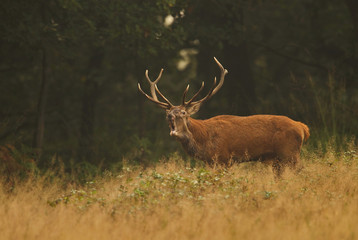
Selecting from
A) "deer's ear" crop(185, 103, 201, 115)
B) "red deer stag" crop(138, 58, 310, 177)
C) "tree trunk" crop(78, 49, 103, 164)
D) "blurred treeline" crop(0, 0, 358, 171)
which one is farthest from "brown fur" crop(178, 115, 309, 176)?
"tree trunk" crop(78, 49, 103, 164)

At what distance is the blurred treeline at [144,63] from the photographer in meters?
12.5

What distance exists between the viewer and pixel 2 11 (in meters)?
12.1

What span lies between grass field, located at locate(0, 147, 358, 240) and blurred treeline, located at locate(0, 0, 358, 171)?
10.6 ft

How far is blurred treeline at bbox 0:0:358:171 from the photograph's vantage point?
494 inches

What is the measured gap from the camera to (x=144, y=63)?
57.5 ft

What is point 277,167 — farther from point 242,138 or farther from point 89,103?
point 89,103

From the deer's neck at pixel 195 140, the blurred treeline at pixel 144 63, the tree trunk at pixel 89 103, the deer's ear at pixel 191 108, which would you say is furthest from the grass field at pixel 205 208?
the tree trunk at pixel 89 103

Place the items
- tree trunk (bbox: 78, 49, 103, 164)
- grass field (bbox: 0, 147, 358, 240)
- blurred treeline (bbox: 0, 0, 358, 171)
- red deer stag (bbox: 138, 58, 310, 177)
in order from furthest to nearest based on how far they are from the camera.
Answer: tree trunk (bbox: 78, 49, 103, 164) → blurred treeline (bbox: 0, 0, 358, 171) → red deer stag (bbox: 138, 58, 310, 177) → grass field (bbox: 0, 147, 358, 240)

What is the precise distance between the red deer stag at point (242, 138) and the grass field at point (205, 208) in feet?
1.90

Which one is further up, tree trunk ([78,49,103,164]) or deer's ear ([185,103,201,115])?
deer's ear ([185,103,201,115])

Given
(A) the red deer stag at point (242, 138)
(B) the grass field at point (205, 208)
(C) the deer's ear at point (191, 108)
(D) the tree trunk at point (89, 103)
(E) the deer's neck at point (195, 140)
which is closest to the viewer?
(B) the grass field at point (205, 208)

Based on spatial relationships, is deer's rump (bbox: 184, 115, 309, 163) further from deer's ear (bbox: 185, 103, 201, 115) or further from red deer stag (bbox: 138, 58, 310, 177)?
deer's ear (bbox: 185, 103, 201, 115)


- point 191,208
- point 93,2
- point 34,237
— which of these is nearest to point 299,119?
point 93,2

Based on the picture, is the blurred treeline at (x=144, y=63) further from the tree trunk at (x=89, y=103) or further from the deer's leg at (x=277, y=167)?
the deer's leg at (x=277, y=167)
